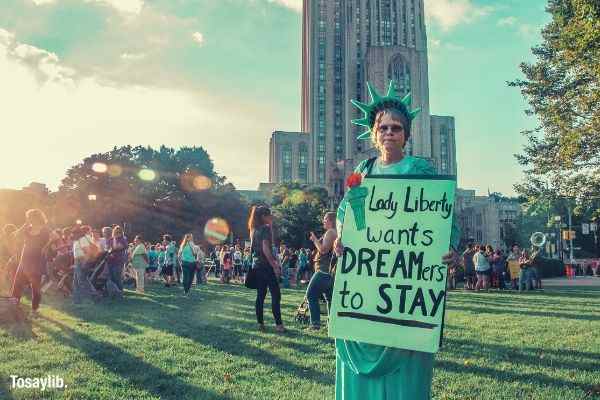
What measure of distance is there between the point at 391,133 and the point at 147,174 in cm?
6546

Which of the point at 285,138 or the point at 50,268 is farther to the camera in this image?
the point at 285,138

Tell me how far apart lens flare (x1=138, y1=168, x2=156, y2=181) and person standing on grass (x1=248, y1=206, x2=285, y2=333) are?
5817cm

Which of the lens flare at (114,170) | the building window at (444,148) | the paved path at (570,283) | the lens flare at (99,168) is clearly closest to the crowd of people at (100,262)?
the paved path at (570,283)

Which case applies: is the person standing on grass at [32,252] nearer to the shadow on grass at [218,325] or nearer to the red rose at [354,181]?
the shadow on grass at [218,325]

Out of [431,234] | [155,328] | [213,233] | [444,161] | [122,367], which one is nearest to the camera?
[431,234]

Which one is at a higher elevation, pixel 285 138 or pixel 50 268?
pixel 285 138

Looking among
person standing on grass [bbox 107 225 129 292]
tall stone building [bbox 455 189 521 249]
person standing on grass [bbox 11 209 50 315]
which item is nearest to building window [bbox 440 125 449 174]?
tall stone building [bbox 455 189 521 249]

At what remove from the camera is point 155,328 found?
9539mm

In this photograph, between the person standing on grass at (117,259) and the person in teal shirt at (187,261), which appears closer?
the person standing on grass at (117,259)

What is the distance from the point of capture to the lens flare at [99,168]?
58.8 meters

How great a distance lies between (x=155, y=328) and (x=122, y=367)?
323 centimetres

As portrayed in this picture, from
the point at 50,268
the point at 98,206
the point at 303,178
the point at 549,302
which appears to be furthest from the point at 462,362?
the point at 303,178

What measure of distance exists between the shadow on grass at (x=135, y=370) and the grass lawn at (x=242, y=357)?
14 millimetres

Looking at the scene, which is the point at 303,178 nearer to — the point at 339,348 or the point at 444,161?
the point at 444,161
